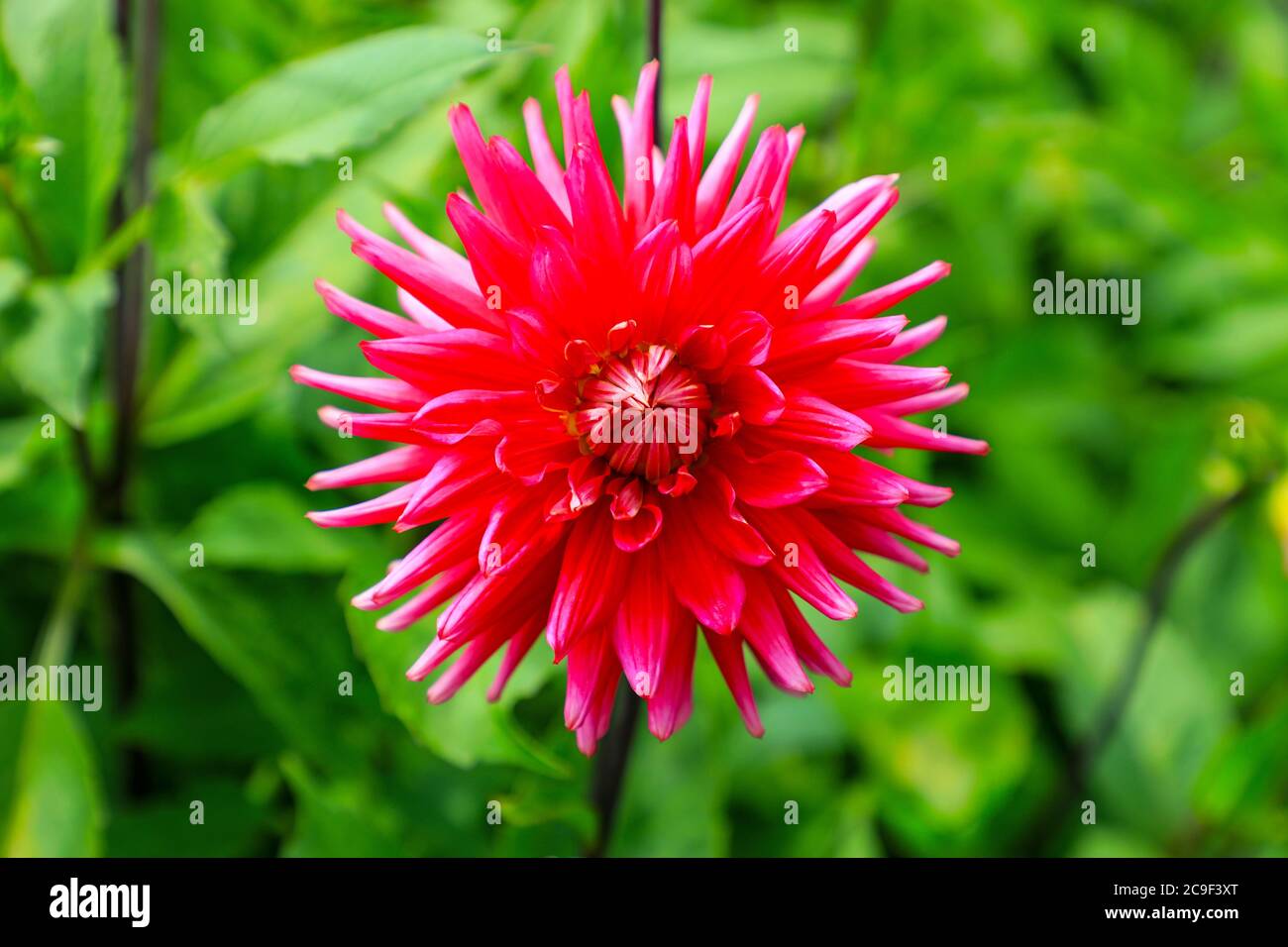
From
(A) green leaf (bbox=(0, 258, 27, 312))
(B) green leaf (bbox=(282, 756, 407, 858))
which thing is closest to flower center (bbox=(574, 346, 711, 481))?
(B) green leaf (bbox=(282, 756, 407, 858))

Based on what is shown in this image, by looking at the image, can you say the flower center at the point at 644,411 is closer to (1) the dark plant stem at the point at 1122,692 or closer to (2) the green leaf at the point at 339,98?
→ (2) the green leaf at the point at 339,98

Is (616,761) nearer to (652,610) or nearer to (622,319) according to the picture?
(652,610)

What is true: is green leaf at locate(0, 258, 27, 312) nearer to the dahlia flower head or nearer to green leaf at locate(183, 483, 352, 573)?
green leaf at locate(183, 483, 352, 573)

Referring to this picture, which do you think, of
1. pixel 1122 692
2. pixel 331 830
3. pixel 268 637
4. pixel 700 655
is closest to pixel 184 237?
pixel 268 637

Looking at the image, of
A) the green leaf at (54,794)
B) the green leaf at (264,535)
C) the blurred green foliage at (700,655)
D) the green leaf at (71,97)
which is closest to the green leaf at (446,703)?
the blurred green foliage at (700,655)

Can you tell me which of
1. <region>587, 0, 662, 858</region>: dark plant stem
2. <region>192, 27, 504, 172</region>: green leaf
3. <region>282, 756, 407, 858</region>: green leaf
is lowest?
<region>282, 756, 407, 858</region>: green leaf
